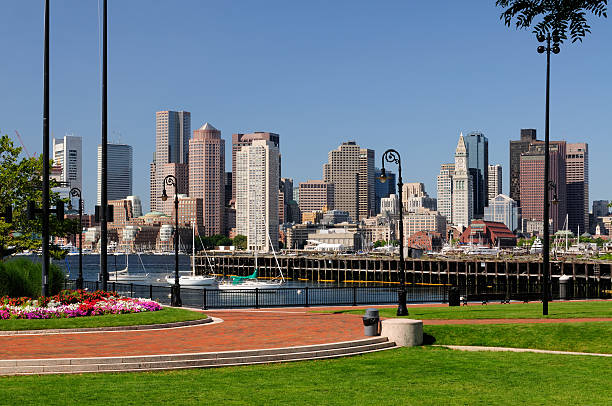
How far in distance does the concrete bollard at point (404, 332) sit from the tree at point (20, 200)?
85.4 ft

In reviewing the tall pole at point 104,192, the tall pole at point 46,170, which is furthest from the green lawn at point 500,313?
the tall pole at point 46,170

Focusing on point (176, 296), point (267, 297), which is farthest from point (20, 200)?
point (267, 297)

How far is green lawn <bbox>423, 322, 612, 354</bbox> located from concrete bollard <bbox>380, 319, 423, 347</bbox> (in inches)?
38.4

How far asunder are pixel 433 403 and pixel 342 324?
13763 millimetres

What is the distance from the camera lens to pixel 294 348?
23.6 meters

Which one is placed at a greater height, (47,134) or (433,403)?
(47,134)

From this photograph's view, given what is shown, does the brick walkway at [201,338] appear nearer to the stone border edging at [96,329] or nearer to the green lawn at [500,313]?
the stone border edging at [96,329]

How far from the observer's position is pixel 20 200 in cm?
4709

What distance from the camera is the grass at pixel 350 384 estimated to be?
17.3 meters

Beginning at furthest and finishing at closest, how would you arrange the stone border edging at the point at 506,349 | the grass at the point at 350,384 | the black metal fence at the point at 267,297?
1. the black metal fence at the point at 267,297
2. the stone border edging at the point at 506,349
3. the grass at the point at 350,384

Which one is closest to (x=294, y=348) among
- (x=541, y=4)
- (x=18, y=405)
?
(x=18, y=405)

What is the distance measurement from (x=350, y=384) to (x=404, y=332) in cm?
732

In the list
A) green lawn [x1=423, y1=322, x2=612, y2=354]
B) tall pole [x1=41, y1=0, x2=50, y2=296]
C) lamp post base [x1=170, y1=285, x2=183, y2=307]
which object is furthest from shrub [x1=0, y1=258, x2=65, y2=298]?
green lawn [x1=423, y1=322, x2=612, y2=354]

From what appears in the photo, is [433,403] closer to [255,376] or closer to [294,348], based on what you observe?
[255,376]
